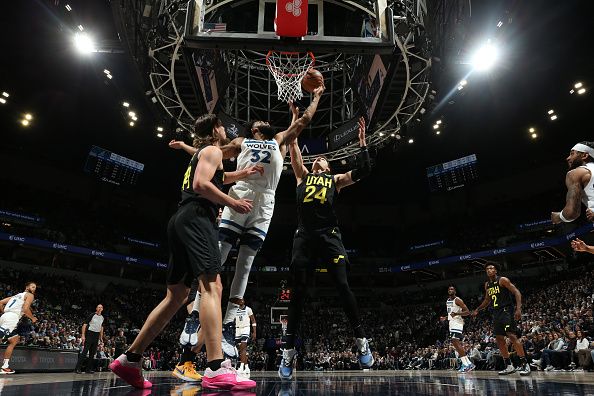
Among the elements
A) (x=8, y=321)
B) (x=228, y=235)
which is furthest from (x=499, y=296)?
(x=8, y=321)

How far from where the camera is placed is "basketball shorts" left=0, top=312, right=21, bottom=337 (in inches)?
357

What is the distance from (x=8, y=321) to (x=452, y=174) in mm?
27923

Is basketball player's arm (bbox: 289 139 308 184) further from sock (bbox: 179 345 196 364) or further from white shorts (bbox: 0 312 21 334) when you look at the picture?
white shorts (bbox: 0 312 21 334)

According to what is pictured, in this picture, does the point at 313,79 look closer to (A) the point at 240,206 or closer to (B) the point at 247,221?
(B) the point at 247,221

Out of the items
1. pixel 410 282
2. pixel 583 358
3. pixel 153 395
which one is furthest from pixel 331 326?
pixel 153 395

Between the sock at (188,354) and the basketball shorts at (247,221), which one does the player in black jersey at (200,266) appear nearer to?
the basketball shorts at (247,221)

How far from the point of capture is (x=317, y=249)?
5.01 metres

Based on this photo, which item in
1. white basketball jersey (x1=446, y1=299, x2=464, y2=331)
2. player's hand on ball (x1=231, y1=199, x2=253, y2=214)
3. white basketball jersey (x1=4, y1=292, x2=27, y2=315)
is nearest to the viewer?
player's hand on ball (x1=231, y1=199, x2=253, y2=214)

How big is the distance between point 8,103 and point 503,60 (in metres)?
24.9

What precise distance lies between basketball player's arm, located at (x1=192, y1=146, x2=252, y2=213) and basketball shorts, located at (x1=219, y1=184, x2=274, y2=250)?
3.32 ft

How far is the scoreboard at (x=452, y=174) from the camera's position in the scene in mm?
29625

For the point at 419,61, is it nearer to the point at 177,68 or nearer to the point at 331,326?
the point at 177,68

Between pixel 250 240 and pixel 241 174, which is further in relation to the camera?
pixel 250 240

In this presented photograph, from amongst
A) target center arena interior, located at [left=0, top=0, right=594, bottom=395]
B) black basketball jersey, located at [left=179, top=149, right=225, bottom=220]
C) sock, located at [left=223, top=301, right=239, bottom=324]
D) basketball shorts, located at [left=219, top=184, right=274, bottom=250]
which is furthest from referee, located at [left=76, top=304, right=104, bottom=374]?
black basketball jersey, located at [left=179, top=149, right=225, bottom=220]
